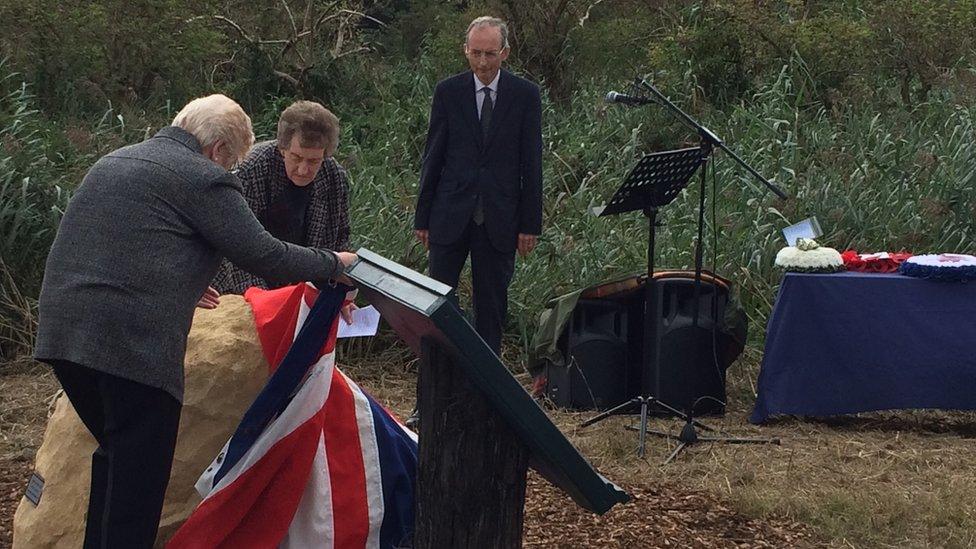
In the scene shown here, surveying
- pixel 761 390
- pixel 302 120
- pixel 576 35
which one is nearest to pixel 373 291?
pixel 302 120

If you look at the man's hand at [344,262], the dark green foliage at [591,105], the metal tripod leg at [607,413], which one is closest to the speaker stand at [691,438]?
the metal tripod leg at [607,413]

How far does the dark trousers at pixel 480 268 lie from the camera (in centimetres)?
653

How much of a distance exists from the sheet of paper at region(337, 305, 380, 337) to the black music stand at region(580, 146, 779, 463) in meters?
2.00

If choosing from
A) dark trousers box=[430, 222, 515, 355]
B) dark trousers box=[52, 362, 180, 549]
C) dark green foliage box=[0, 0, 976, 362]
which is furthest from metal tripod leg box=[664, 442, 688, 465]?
dark trousers box=[52, 362, 180, 549]

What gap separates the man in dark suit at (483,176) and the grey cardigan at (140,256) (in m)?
2.85

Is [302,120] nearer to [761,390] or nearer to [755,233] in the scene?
[761,390]

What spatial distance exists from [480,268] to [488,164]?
504mm

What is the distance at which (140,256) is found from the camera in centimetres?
354

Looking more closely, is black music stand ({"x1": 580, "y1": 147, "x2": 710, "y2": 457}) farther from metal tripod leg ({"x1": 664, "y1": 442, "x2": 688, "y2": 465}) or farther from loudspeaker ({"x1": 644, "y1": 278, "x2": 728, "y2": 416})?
loudspeaker ({"x1": 644, "y1": 278, "x2": 728, "y2": 416})

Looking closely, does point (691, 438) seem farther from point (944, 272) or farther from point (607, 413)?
point (944, 272)

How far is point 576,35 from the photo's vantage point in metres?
13.2

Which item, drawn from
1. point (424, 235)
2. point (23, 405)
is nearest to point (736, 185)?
point (424, 235)

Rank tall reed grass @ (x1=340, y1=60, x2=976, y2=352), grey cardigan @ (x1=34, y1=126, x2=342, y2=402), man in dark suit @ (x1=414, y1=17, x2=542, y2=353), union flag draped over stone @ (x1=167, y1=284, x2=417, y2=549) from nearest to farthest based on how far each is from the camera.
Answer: grey cardigan @ (x1=34, y1=126, x2=342, y2=402) → union flag draped over stone @ (x1=167, y1=284, x2=417, y2=549) → man in dark suit @ (x1=414, y1=17, x2=542, y2=353) → tall reed grass @ (x1=340, y1=60, x2=976, y2=352)

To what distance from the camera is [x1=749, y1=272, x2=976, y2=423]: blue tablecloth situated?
693 cm
